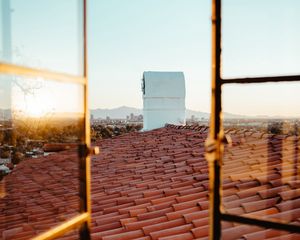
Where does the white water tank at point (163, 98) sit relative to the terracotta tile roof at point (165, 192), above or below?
above

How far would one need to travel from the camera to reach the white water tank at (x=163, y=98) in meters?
10.7

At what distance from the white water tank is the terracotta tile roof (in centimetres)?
407

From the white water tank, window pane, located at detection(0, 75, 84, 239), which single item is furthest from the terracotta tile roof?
the white water tank

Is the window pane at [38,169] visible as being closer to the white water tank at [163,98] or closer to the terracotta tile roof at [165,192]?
the terracotta tile roof at [165,192]

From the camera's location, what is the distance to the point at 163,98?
1075cm

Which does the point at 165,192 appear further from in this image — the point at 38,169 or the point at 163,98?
the point at 163,98

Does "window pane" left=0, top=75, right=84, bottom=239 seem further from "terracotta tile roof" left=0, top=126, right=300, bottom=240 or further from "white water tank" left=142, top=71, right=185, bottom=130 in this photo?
"white water tank" left=142, top=71, right=185, bottom=130

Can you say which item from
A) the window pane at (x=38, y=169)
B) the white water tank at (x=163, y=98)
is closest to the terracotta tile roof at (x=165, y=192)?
the window pane at (x=38, y=169)

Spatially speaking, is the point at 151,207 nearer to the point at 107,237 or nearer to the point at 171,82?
the point at 107,237

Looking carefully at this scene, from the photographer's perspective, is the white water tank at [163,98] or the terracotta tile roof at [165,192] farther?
the white water tank at [163,98]

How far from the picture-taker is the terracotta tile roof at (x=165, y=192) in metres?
3.15

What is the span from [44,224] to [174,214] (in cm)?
153

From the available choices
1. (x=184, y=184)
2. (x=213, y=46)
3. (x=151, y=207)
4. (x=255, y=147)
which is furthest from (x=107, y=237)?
(x=255, y=147)

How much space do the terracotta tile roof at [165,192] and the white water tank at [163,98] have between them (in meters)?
4.07
